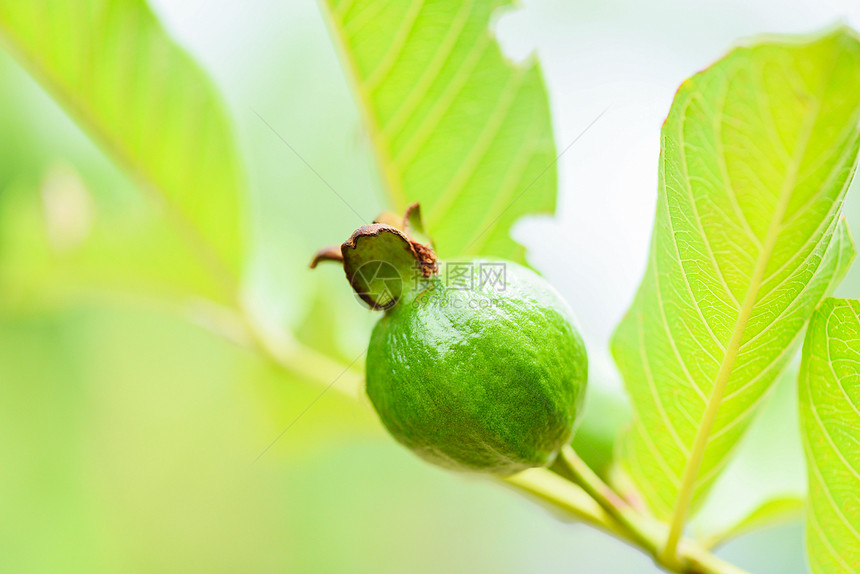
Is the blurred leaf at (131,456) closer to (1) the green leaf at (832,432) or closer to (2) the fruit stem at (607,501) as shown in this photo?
(2) the fruit stem at (607,501)

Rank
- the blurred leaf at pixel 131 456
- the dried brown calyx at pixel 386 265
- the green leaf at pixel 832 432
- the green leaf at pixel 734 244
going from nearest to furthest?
the green leaf at pixel 734 244 < the green leaf at pixel 832 432 < the dried brown calyx at pixel 386 265 < the blurred leaf at pixel 131 456

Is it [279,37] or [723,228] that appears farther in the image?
[279,37]

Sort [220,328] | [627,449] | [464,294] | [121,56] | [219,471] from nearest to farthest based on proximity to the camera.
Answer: [464,294] < [627,449] < [121,56] < [220,328] < [219,471]

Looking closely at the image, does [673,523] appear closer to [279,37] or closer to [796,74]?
[796,74]

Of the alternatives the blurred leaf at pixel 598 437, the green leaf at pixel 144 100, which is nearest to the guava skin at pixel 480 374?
the blurred leaf at pixel 598 437

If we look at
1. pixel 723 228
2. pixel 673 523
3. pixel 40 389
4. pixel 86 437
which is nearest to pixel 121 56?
pixel 723 228

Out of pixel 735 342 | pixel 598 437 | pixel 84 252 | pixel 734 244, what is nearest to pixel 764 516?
pixel 598 437

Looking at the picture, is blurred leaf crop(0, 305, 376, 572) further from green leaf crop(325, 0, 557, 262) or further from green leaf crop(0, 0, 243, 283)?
green leaf crop(325, 0, 557, 262)
